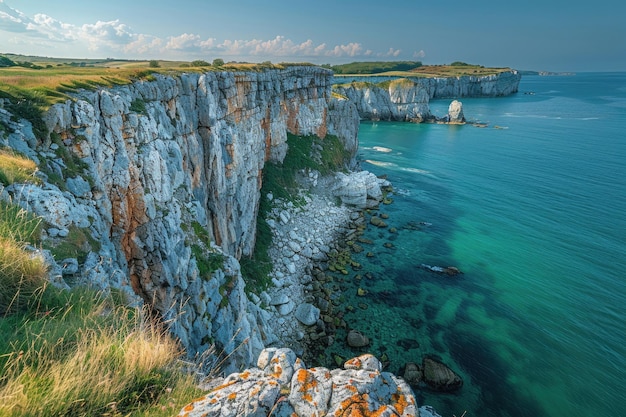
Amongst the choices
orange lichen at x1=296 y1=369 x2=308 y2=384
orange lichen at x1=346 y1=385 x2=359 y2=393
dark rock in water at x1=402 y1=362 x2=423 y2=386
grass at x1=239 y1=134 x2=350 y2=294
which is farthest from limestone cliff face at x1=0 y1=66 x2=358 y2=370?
dark rock in water at x1=402 y1=362 x2=423 y2=386

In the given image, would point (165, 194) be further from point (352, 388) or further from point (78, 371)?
point (352, 388)

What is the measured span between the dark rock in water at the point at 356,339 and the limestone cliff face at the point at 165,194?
22.0 ft

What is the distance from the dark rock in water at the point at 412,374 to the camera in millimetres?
24578

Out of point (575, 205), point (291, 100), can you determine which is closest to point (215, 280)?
point (291, 100)

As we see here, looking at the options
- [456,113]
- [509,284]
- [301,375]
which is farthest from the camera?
[456,113]

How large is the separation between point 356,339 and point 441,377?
6.84 m

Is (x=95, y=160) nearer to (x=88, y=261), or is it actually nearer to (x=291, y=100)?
(x=88, y=261)

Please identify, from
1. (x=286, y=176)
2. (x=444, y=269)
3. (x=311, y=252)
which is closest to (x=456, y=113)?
(x=286, y=176)

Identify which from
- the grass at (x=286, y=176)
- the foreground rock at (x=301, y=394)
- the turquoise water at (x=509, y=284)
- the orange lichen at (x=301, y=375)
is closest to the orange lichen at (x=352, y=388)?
the foreground rock at (x=301, y=394)

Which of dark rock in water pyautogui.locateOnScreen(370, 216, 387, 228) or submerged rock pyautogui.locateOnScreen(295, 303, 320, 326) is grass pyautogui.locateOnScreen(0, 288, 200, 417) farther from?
dark rock in water pyautogui.locateOnScreen(370, 216, 387, 228)

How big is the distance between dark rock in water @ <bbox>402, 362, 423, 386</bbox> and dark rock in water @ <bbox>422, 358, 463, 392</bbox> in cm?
45

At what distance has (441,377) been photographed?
2456 cm

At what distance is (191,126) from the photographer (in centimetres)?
2481

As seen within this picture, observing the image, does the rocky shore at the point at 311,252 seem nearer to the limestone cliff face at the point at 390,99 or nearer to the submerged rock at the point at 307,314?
the submerged rock at the point at 307,314
